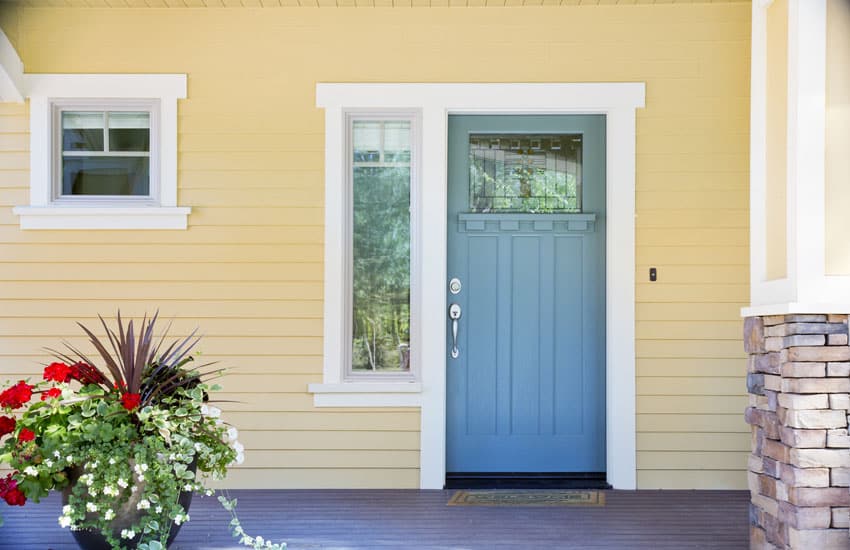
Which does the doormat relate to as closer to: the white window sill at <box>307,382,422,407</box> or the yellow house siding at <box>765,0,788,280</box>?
the white window sill at <box>307,382,422,407</box>

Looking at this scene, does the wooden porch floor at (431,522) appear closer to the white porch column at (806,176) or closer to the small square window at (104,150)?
the white porch column at (806,176)

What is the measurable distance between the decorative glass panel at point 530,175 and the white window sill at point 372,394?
1.07 meters

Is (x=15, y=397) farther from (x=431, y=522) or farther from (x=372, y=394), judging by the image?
(x=372, y=394)

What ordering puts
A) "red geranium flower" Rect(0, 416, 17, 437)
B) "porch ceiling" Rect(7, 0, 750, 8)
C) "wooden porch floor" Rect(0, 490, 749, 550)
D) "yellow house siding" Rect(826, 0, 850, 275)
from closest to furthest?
"yellow house siding" Rect(826, 0, 850, 275)
"red geranium flower" Rect(0, 416, 17, 437)
"wooden porch floor" Rect(0, 490, 749, 550)
"porch ceiling" Rect(7, 0, 750, 8)

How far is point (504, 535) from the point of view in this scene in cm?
439

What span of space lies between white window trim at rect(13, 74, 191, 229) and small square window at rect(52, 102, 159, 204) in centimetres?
6

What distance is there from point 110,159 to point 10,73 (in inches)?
25.9

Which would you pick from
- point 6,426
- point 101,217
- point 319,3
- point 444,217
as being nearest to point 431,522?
point 444,217

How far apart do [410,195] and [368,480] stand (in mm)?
1553

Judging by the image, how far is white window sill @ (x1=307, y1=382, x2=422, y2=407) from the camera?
17.6ft

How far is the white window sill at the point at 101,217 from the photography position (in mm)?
5383

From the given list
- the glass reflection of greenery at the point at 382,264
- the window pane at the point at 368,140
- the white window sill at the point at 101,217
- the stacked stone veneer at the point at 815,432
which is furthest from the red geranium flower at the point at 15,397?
the stacked stone veneer at the point at 815,432

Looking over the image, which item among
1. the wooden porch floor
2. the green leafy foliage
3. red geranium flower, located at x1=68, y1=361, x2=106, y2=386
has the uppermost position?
red geranium flower, located at x1=68, y1=361, x2=106, y2=386

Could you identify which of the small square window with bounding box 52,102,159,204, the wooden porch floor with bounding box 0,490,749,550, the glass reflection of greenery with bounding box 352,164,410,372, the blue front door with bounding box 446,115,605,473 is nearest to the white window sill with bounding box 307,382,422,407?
the glass reflection of greenery with bounding box 352,164,410,372
